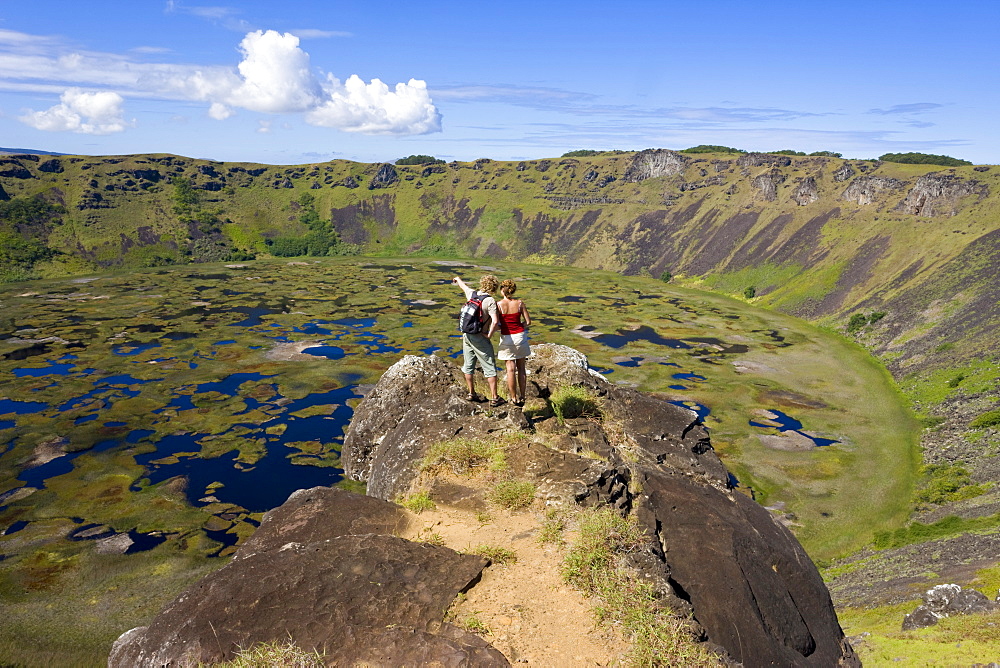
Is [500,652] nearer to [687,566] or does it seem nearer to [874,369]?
[687,566]

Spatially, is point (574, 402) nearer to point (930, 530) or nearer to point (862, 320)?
point (930, 530)

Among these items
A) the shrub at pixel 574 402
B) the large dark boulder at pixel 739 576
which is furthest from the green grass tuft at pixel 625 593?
the shrub at pixel 574 402

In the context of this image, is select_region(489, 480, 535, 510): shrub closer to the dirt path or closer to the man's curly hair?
the dirt path

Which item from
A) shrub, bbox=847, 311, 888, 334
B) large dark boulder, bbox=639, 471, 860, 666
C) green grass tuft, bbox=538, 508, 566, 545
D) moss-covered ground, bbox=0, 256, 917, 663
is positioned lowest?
moss-covered ground, bbox=0, 256, 917, 663

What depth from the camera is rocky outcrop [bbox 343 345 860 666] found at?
13352mm

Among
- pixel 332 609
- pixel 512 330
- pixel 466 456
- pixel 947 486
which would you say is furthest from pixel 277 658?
pixel 947 486

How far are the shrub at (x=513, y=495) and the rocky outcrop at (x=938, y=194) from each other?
181707 millimetres

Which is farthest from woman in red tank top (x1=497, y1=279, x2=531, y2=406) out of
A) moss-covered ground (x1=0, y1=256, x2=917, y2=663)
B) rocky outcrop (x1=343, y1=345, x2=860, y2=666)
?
moss-covered ground (x1=0, y1=256, x2=917, y2=663)

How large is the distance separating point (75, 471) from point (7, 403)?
1145 inches

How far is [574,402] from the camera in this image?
23.0m

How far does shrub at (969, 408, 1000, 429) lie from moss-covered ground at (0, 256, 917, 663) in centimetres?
654

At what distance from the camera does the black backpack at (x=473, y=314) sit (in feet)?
59.9

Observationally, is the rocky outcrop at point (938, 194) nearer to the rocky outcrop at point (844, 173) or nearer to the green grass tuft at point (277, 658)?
the rocky outcrop at point (844, 173)

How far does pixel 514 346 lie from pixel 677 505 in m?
6.90
